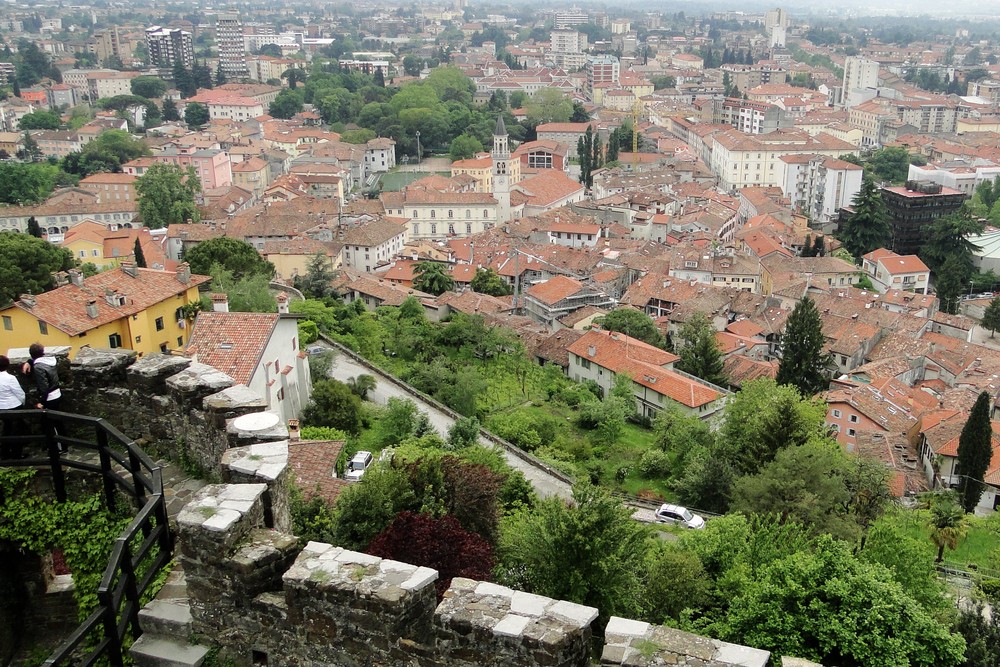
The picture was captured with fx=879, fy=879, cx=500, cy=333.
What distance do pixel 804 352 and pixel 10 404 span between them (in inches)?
1382

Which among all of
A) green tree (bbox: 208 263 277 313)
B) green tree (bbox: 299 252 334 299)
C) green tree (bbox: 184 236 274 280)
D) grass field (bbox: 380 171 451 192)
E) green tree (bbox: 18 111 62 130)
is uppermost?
green tree (bbox: 208 263 277 313)

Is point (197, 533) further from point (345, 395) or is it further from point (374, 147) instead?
point (374, 147)

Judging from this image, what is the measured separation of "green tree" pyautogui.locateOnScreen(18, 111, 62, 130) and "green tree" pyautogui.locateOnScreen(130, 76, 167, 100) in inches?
845

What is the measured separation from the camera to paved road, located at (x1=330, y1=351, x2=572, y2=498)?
23.4 meters

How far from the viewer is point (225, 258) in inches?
1361

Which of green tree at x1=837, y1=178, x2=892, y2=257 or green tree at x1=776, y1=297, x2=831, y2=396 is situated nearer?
green tree at x1=776, y1=297, x2=831, y2=396

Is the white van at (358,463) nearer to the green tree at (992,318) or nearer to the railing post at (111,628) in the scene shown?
the railing post at (111,628)

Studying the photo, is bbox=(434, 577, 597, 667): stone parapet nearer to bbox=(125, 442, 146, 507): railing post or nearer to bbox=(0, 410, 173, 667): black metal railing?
bbox=(0, 410, 173, 667): black metal railing

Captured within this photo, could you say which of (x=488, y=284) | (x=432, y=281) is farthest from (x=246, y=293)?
(x=488, y=284)

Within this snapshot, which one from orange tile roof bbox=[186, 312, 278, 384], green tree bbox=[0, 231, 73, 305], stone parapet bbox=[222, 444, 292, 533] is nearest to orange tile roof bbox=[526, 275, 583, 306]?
green tree bbox=[0, 231, 73, 305]

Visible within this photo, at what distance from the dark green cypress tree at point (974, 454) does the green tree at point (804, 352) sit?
7.28 m

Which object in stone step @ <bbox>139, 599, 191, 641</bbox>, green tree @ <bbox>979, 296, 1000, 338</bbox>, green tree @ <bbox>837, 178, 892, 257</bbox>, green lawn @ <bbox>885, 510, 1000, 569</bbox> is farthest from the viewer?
green tree @ <bbox>837, 178, 892, 257</bbox>

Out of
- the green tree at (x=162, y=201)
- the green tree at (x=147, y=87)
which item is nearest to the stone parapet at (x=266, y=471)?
the green tree at (x=162, y=201)

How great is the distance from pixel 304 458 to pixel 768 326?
120 feet
